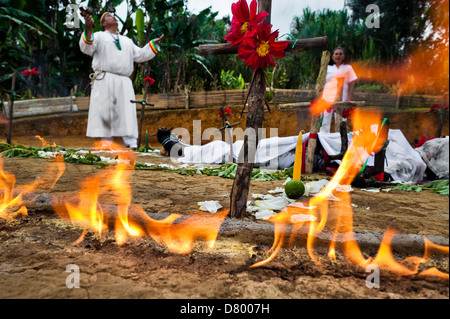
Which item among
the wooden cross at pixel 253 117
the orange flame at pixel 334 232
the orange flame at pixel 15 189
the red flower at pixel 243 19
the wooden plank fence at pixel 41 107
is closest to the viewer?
the orange flame at pixel 334 232

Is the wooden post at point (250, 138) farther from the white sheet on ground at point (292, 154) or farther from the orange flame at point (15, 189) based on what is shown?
the white sheet on ground at point (292, 154)

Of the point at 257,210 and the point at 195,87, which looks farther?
the point at 195,87

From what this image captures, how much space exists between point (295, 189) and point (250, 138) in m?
0.83

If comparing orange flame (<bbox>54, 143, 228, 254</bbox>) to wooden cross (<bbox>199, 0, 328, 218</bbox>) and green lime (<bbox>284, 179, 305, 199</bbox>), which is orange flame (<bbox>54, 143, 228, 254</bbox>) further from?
green lime (<bbox>284, 179, 305, 199</bbox>)

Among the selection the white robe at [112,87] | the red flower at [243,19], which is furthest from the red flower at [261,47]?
the white robe at [112,87]

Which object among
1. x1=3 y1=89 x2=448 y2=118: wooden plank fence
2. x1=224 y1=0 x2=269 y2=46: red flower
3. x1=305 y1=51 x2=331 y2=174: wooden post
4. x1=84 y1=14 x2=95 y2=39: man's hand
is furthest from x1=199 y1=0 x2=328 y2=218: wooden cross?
x1=3 y1=89 x2=448 y2=118: wooden plank fence

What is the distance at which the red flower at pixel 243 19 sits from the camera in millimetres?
1827

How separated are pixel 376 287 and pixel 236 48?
63.4 inches

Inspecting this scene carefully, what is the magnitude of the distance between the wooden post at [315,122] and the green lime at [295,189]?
1.86 metres

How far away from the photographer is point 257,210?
228 cm

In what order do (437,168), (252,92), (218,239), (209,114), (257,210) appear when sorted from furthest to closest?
(209,114) → (437,168) → (257,210) → (252,92) → (218,239)

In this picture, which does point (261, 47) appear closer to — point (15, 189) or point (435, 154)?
point (15, 189)
